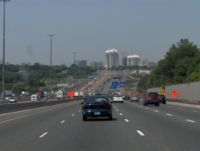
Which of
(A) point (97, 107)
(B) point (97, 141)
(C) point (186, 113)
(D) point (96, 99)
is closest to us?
(B) point (97, 141)

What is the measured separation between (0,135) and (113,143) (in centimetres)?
700

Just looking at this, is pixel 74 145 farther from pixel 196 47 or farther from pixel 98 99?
pixel 196 47

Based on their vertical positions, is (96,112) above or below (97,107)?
below

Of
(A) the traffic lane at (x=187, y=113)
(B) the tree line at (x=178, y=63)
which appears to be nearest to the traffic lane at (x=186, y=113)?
(A) the traffic lane at (x=187, y=113)

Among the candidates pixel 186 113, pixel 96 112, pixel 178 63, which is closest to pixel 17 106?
pixel 186 113

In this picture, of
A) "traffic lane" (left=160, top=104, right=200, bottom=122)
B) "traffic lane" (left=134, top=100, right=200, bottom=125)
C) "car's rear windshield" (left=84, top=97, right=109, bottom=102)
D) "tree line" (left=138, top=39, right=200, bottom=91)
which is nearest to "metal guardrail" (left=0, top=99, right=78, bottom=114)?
"traffic lane" (left=134, top=100, right=200, bottom=125)

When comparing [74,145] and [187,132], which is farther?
[187,132]

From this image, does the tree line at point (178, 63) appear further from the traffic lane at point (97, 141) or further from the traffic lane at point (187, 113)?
the traffic lane at point (97, 141)

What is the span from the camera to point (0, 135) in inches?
1042

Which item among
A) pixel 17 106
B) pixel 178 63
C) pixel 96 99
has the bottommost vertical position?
pixel 17 106

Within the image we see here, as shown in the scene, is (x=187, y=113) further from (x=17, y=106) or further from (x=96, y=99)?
(x=17, y=106)

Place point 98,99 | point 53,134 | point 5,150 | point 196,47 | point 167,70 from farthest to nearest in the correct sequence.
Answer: point 167,70 → point 196,47 → point 98,99 → point 53,134 → point 5,150

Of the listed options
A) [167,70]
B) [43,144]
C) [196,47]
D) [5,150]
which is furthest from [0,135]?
[167,70]

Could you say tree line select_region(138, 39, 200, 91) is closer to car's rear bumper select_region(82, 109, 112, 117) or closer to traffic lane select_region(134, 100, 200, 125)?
traffic lane select_region(134, 100, 200, 125)
